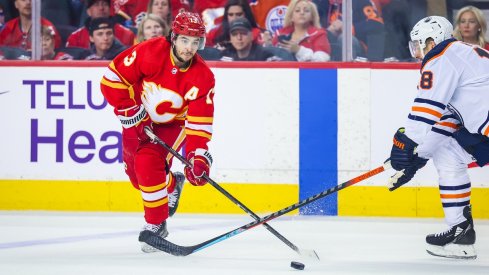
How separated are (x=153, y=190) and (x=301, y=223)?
4.03ft

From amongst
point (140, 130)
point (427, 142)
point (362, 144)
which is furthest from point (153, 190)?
point (362, 144)

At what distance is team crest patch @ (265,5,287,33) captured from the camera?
5.75m

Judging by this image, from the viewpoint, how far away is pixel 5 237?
192 inches

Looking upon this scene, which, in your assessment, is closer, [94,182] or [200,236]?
[200,236]

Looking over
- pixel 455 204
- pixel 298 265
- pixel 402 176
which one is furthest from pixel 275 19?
pixel 298 265

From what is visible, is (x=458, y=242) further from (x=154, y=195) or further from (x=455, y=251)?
(x=154, y=195)

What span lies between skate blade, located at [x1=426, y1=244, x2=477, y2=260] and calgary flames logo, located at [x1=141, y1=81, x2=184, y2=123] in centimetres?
125

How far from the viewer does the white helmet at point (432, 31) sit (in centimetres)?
423

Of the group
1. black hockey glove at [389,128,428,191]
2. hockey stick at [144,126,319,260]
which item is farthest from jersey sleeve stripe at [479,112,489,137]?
hockey stick at [144,126,319,260]

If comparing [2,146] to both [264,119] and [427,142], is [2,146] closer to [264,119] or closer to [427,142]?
[264,119]

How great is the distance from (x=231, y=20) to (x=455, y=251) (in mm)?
2014

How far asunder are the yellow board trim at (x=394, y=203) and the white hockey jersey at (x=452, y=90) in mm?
1433

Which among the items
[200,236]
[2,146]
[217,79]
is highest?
[217,79]

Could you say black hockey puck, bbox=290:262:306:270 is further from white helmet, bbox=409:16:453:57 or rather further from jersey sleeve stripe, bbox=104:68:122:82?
jersey sleeve stripe, bbox=104:68:122:82
